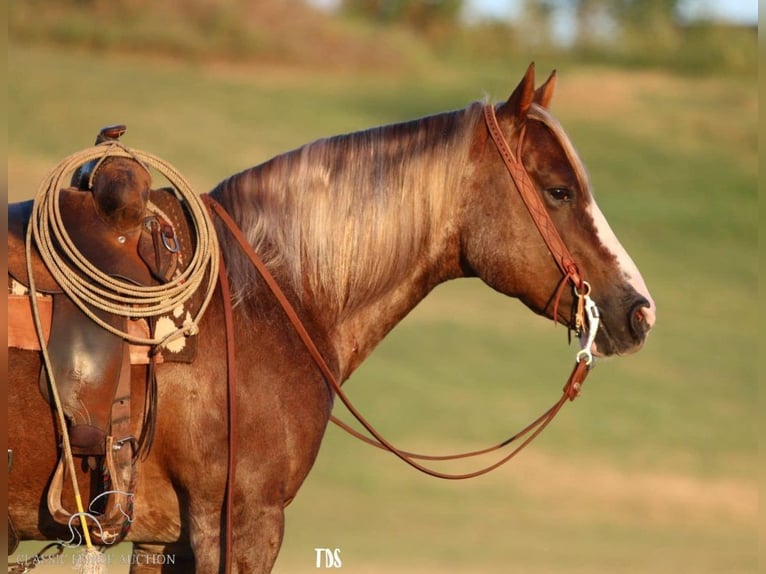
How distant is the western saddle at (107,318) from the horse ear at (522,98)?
1.11 m

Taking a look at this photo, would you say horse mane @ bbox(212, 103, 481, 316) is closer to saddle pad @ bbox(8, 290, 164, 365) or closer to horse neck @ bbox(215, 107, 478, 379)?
horse neck @ bbox(215, 107, 478, 379)

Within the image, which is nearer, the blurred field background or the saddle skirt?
the saddle skirt

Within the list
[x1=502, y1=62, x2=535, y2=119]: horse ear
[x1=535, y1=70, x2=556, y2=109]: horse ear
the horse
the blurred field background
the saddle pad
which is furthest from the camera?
the blurred field background

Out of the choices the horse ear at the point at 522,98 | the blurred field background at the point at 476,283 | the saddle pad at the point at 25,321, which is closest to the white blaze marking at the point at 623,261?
the horse ear at the point at 522,98

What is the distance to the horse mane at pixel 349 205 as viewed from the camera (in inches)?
141

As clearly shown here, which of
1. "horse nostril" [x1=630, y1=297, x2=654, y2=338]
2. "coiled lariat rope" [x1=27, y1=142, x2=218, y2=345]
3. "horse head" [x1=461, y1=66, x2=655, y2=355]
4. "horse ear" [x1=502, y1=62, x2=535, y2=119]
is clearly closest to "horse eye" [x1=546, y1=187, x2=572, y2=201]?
"horse head" [x1=461, y1=66, x2=655, y2=355]

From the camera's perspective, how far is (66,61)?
27.5 meters

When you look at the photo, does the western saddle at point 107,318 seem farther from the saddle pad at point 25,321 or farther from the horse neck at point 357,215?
the horse neck at point 357,215

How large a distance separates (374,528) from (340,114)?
1717cm

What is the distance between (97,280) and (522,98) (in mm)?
1430

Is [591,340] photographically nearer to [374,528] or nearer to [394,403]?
[374,528]

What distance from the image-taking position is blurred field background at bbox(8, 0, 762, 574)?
1226cm

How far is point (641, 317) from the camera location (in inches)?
143

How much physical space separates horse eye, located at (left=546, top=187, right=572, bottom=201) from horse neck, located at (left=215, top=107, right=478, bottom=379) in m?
0.29
